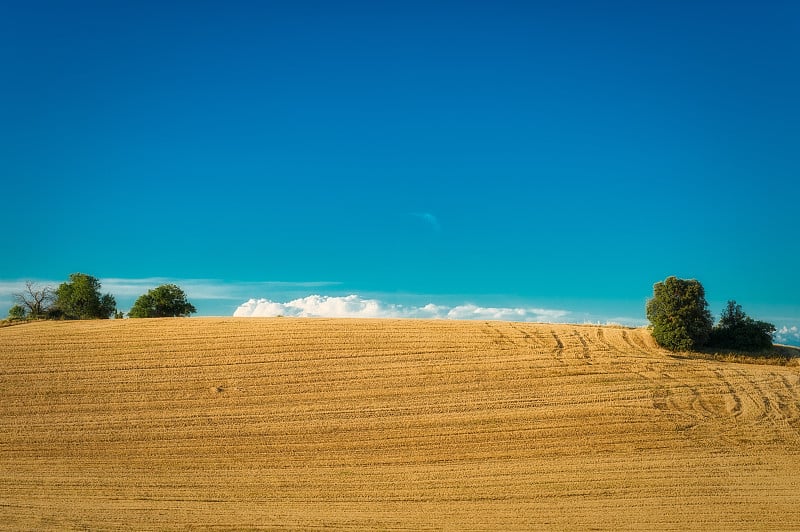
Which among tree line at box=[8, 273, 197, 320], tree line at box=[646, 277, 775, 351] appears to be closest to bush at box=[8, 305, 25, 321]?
tree line at box=[8, 273, 197, 320]

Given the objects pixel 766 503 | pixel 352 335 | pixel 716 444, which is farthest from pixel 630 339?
pixel 352 335

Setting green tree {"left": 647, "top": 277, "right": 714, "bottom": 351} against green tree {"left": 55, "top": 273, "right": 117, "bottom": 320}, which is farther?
green tree {"left": 55, "top": 273, "right": 117, "bottom": 320}

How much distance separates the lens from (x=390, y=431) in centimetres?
3319

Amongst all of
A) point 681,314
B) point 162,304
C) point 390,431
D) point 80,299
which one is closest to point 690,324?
point 681,314

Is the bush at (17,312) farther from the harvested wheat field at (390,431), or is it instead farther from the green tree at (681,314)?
the green tree at (681,314)

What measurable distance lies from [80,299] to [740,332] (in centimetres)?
5844

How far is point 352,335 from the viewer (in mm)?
44219

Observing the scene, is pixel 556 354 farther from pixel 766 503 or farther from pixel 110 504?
pixel 110 504

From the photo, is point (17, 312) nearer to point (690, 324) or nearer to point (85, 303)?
point (85, 303)

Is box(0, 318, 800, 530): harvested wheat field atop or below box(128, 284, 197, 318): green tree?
below

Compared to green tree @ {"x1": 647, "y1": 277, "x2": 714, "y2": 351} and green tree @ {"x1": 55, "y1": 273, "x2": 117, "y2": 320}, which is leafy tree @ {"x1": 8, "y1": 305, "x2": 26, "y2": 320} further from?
green tree @ {"x1": 647, "y1": 277, "x2": 714, "y2": 351}

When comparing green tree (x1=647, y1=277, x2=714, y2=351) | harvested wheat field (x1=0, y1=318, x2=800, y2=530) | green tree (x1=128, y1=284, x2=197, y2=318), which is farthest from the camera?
green tree (x1=128, y1=284, x2=197, y2=318)

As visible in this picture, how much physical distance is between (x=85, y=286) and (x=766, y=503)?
194ft

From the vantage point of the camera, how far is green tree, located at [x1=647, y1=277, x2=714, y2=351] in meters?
41.1
